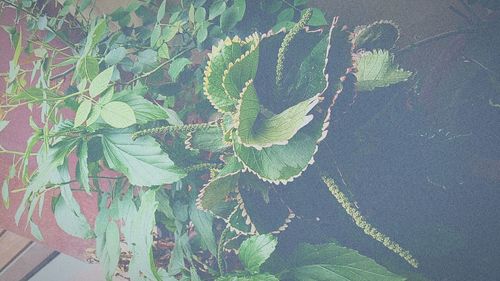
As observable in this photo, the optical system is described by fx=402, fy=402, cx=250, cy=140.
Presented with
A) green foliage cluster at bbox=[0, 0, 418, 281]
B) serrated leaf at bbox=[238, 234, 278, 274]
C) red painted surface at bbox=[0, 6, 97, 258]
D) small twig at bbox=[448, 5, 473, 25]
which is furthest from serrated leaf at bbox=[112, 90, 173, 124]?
red painted surface at bbox=[0, 6, 97, 258]

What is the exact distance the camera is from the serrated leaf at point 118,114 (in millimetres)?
506

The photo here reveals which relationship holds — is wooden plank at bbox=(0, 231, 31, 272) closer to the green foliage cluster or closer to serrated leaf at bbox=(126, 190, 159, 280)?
the green foliage cluster

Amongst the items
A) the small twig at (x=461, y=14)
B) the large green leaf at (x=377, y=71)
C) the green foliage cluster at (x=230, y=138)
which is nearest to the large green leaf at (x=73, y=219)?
the green foliage cluster at (x=230, y=138)

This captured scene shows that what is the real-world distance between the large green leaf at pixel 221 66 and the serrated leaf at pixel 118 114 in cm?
10

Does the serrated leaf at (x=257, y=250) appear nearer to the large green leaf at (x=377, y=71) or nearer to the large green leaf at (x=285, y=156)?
the large green leaf at (x=285, y=156)

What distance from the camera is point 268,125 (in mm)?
504

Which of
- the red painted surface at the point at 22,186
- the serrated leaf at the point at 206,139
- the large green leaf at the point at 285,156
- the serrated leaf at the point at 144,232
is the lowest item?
the red painted surface at the point at 22,186

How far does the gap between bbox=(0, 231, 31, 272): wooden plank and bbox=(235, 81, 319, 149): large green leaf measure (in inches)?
49.9

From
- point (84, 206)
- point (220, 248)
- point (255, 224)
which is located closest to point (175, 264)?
point (220, 248)

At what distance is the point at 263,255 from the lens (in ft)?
1.68

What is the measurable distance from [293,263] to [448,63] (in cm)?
42

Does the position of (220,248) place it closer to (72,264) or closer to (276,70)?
(276,70)

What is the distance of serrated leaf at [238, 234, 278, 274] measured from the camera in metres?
0.51

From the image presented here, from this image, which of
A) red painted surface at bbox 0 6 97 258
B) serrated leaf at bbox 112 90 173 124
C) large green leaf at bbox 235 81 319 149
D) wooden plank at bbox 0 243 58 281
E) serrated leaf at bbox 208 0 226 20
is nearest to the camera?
large green leaf at bbox 235 81 319 149
